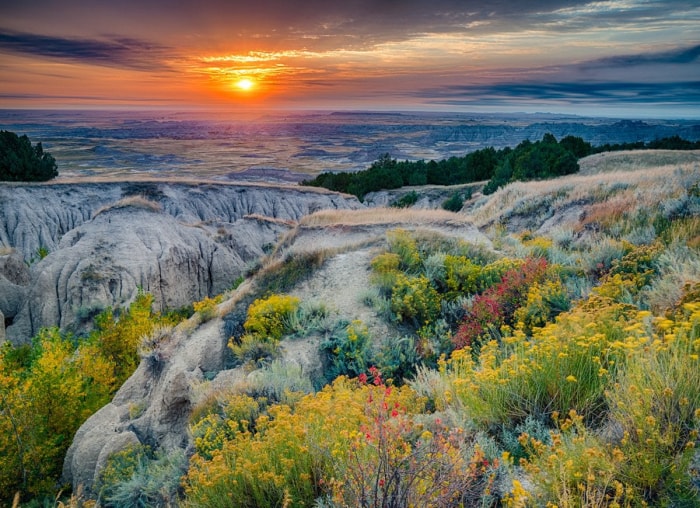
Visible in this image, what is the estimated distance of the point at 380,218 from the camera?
1783 cm

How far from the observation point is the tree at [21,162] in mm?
49656

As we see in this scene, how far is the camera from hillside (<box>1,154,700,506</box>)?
340 cm

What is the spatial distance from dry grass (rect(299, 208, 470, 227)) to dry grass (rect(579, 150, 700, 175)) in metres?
32.3

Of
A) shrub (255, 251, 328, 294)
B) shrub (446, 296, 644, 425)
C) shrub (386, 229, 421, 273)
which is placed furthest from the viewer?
shrub (255, 251, 328, 294)

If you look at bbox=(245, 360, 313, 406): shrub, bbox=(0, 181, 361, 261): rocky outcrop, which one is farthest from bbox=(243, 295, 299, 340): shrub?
bbox=(0, 181, 361, 261): rocky outcrop

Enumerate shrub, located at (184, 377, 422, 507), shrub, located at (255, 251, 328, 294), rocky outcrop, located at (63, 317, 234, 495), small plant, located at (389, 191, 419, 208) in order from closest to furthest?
1. shrub, located at (184, 377, 422, 507)
2. rocky outcrop, located at (63, 317, 234, 495)
3. shrub, located at (255, 251, 328, 294)
4. small plant, located at (389, 191, 419, 208)

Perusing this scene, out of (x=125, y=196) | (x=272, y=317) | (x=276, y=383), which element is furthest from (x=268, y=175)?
(x=276, y=383)

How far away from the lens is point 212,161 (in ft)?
536

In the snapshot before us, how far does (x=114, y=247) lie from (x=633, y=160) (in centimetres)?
4885

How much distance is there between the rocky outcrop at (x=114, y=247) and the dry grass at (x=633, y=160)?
32.2 m

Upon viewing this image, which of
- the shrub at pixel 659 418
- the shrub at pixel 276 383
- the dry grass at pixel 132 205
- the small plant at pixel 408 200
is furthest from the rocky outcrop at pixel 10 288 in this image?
the small plant at pixel 408 200

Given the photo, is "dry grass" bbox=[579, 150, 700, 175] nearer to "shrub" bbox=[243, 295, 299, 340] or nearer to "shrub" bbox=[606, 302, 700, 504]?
"shrub" bbox=[243, 295, 299, 340]

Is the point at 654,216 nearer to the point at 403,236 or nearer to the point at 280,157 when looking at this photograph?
the point at 403,236

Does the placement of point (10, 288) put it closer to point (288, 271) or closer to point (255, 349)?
point (288, 271)
